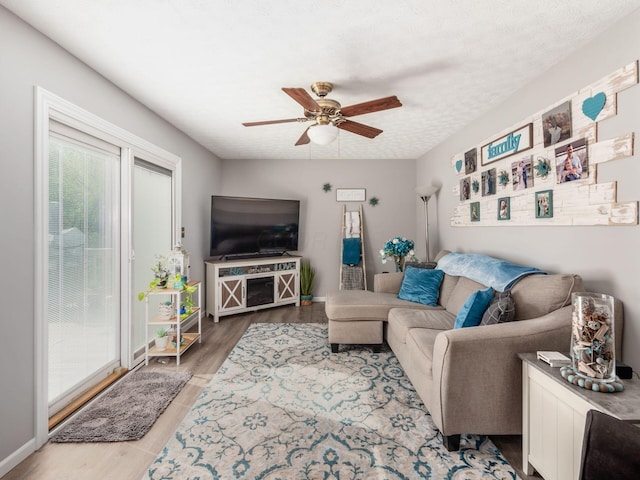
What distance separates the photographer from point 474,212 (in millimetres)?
3459

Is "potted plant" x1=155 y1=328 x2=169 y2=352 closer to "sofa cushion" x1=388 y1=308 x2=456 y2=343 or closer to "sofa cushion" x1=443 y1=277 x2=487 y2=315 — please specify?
"sofa cushion" x1=388 y1=308 x2=456 y2=343

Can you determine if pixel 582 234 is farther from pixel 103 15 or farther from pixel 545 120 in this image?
pixel 103 15

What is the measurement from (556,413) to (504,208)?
1.93 meters

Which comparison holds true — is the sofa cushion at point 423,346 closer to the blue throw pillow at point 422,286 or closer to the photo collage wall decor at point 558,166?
the blue throw pillow at point 422,286

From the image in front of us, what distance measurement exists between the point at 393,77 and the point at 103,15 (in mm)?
1893

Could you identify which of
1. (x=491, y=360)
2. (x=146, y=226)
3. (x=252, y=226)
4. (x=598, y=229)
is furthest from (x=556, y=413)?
(x=252, y=226)

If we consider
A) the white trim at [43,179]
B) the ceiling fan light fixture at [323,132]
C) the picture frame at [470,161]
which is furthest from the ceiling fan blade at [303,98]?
the picture frame at [470,161]

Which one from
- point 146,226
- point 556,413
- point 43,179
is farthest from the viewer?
point 146,226

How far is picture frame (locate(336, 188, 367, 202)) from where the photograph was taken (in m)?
5.36

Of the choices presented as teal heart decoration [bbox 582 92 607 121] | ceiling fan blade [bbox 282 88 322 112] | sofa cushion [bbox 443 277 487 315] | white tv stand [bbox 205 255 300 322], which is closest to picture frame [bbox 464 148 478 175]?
sofa cushion [bbox 443 277 487 315]

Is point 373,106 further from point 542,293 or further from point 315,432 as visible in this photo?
point 315,432

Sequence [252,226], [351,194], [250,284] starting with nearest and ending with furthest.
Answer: [250,284], [252,226], [351,194]

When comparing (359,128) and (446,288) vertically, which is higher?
(359,128)

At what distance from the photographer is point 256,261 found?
470 centimetres
